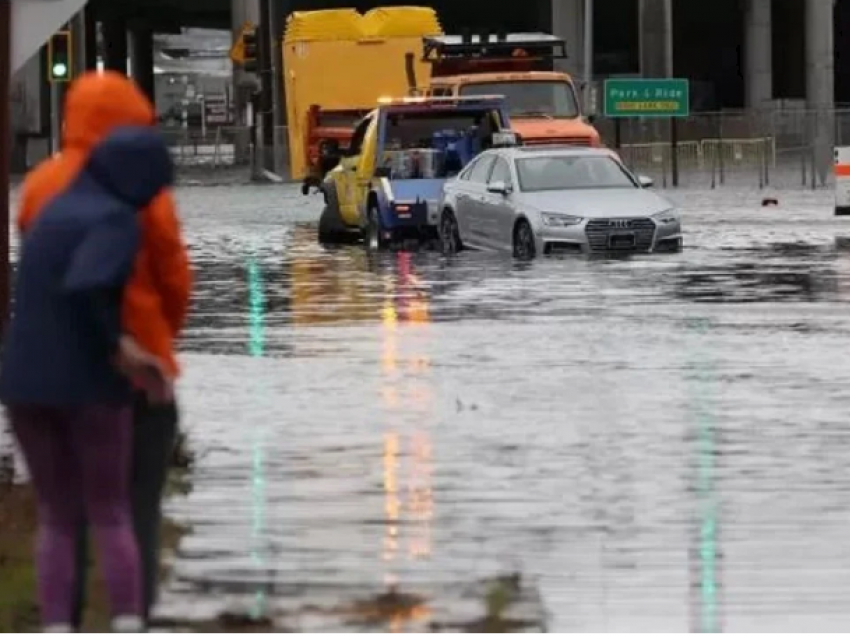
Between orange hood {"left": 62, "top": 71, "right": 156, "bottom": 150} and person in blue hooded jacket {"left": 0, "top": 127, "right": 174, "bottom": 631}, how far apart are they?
0.07 metres

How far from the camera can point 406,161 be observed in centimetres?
3072

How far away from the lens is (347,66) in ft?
136

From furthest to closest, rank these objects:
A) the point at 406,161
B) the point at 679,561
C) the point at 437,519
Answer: the point at 406,161, the point at 437,519, the point at 679,561

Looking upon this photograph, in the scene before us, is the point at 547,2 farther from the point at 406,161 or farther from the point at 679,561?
the point at 679,561

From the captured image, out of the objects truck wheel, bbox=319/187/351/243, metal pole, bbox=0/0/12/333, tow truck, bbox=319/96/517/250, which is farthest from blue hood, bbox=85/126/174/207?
truck wheel, bbox=319/187/351/243

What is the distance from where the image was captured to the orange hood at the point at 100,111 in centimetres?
678

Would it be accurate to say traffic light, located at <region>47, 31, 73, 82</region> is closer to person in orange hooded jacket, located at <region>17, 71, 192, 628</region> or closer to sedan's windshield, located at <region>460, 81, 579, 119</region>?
sedan's windshield, located at <region>460, 81, 579, 119</region>

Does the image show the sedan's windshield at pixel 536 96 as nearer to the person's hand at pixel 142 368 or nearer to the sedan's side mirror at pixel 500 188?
the sedan's side mirror at pixel 500 188

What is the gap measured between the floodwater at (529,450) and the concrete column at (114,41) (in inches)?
2627

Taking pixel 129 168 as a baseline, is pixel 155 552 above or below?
below

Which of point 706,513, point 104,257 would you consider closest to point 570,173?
point 706,513

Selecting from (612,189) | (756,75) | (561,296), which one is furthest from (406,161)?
(756,75)

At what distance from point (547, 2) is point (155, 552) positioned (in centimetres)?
6834

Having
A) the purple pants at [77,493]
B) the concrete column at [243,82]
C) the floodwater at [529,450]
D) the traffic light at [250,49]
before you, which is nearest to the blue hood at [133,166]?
the purple pants at [77,493]
